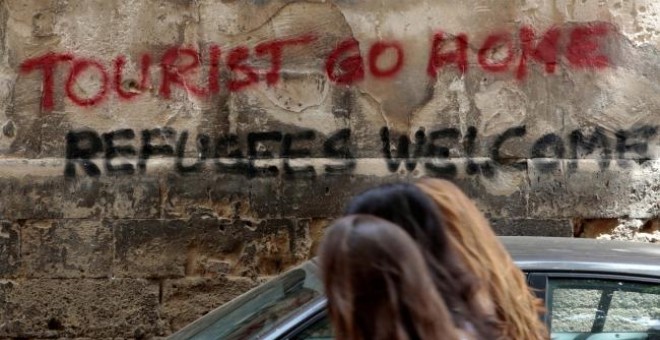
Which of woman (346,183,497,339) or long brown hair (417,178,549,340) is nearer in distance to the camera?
woman (346,183,497,339)

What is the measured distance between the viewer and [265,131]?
6906 mm

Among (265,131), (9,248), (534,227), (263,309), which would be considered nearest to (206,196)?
(265,131)

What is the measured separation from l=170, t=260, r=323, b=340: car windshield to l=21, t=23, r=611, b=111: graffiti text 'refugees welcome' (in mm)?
3148

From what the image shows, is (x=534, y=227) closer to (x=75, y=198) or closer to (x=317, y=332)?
(x=75, y=198)

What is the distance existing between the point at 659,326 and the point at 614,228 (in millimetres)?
3728

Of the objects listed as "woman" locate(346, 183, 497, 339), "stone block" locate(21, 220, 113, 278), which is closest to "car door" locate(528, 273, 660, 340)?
"woman" locate(346, 183, 497, 339)

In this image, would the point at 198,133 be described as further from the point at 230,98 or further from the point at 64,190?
the point at 64,190

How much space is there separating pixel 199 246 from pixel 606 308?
12.6ft

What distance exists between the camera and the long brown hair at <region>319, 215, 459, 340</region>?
211 cm

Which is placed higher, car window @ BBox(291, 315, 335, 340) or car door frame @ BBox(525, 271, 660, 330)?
car door frame @ BBox(525, 271, 660, 330)

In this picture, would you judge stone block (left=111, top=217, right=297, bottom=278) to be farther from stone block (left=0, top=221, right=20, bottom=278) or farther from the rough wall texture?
stone block (left=0, top=221, right=20, bottom=278)

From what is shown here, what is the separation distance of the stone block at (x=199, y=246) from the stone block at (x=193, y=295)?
5 cm

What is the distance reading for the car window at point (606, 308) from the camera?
3357mm

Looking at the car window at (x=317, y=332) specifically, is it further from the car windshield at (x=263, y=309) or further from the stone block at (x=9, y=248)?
the stone block at (x=9, y=248)
